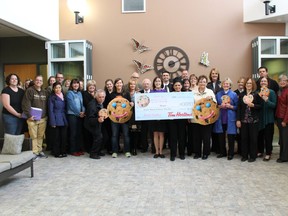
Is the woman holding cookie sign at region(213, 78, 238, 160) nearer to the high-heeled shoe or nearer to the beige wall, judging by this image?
the high-heeled shoe

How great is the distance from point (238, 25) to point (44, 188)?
5587 mm

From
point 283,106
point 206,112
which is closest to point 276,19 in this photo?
point 283,106

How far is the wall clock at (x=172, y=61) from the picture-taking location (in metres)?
7.36

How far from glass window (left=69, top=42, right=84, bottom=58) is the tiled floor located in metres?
2.96

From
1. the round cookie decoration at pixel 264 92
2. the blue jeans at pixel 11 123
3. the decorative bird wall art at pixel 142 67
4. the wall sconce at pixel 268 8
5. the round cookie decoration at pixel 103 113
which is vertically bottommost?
the blue jeans at pixel 11 123

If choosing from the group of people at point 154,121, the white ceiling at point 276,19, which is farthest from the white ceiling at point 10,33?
the white ceiling at point 276,19

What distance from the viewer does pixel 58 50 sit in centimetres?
751

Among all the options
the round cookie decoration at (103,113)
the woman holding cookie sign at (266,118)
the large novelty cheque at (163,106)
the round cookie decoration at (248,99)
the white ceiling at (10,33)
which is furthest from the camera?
the white ceiling at (10,33)

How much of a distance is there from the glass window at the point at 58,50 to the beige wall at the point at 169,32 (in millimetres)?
262

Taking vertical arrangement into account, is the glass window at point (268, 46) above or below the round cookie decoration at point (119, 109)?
above

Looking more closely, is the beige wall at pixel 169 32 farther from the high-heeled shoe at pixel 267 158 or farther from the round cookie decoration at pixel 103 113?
the high-heeled shoe at pixel 267 158

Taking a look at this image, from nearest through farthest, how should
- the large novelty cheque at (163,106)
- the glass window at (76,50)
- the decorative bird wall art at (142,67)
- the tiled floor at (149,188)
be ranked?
the tiled floor at (149,188) → the large novelty cheque at (163,106) → the glass window at (76,50) → the decorative bird wall art at (142,67)

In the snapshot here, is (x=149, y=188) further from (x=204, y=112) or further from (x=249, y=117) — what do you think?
(x=249, y=117)

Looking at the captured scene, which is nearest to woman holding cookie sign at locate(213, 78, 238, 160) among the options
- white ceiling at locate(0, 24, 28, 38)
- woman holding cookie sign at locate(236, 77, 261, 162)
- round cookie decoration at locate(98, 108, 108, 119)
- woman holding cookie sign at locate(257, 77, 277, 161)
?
woman holding cookie sign at locate(236, 77, 261, 162)
